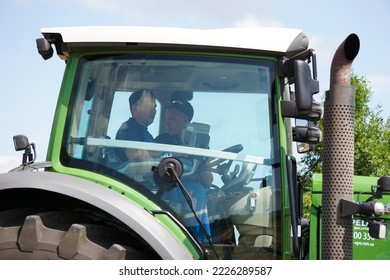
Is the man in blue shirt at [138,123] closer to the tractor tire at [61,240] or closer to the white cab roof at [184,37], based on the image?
the white cab roof at [184,37]

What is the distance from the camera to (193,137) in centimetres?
393

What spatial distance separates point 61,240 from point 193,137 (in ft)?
3.25

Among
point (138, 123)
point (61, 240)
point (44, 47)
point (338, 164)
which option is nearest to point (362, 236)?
point (338, 164)

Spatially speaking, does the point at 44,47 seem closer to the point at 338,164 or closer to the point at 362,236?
the point at 338,164

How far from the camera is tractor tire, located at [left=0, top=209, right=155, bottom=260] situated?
11.3 feet

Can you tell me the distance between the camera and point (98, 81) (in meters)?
4.12

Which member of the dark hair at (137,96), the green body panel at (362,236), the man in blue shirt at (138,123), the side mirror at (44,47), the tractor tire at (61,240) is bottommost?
the tractor tire at (61,240)

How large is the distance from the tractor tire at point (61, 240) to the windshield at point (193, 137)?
37 cm

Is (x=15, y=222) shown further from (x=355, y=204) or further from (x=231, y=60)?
(x=355, y=204)

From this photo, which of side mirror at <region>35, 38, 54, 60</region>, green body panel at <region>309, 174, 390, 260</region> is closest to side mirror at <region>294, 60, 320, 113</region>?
side mirror at <region>35, 38, 54, 60</region>

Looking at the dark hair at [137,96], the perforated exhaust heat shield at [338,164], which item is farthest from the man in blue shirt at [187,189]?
the perforated exhaust heat shield at [338,164]

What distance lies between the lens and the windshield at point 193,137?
3.88 meters

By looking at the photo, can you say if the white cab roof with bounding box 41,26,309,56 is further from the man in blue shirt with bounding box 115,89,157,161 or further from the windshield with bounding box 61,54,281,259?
the man in blue shirt with bounding box 115,89,157,161

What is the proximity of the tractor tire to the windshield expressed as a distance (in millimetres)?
369
